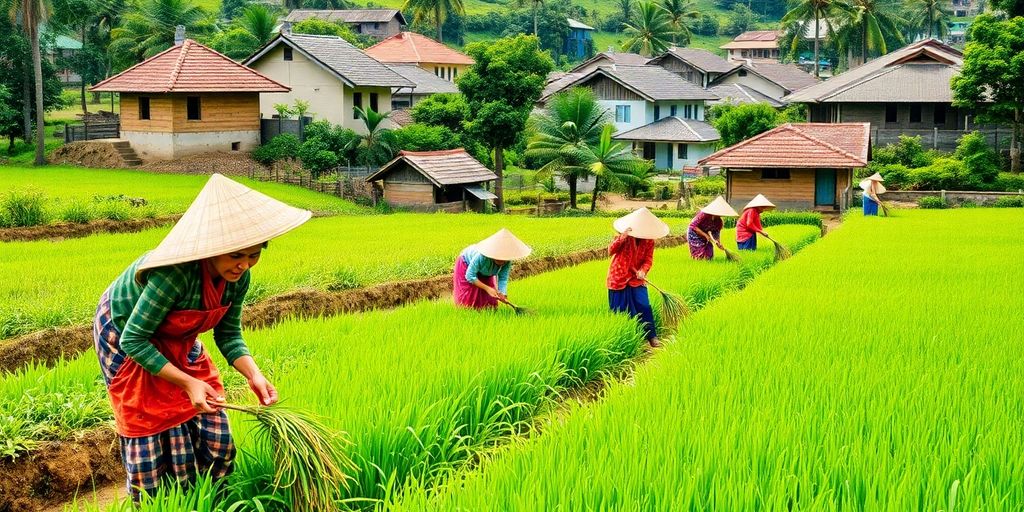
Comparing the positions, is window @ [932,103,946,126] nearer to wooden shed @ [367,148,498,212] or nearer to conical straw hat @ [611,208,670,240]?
wooden shed @ [367,148,498,212]

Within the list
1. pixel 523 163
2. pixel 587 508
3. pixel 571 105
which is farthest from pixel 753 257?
pixel 523 163

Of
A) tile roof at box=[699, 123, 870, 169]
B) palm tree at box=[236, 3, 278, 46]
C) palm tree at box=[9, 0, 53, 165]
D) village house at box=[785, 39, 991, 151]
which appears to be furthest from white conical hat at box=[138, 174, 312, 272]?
palm tree at box=[236, 3, 278, 46]

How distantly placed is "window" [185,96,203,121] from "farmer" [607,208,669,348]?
85.1ft

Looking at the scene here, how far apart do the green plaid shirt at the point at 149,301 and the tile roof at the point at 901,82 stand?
39.9 m

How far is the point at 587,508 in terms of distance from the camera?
166 inches

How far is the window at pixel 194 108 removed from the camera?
33.4 metres

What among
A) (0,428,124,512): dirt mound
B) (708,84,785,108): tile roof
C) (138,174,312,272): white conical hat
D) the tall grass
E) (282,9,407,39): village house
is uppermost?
(282,9,407,39): village house

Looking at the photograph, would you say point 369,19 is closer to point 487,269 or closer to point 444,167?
point 444,167

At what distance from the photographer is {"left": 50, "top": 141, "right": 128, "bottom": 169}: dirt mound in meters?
32.8

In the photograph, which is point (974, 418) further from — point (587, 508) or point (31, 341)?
point (31, 341)

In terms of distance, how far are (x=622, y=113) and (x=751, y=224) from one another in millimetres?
33480

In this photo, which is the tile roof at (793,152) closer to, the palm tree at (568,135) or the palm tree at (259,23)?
the palm tree at (568,135)

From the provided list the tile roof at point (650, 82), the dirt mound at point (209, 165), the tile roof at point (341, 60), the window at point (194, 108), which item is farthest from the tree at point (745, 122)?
the window at point (194, 108)

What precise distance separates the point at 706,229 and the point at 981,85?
2575cm
